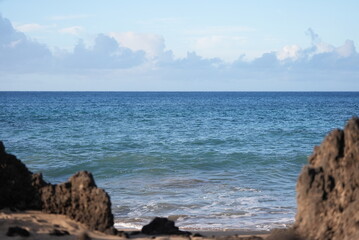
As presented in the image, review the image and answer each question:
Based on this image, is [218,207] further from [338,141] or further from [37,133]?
[37,133]

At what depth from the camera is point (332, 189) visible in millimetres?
8867

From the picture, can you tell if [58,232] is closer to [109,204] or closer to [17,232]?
[17,232]

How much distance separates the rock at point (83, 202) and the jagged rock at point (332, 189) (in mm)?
3151

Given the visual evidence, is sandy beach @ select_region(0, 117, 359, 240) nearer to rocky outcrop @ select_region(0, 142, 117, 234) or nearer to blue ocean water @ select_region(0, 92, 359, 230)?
rocky outcrop @ select_region(0, 142, 117, 234)

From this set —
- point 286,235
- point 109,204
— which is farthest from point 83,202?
point 286,235

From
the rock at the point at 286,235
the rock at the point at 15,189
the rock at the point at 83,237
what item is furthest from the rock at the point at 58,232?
the rock at the point at 286,235

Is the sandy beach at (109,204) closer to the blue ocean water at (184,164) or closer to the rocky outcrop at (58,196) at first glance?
the rocky outcrop at (58,196)

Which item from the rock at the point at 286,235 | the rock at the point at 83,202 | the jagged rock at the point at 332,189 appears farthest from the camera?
the rock at the point at 83,202

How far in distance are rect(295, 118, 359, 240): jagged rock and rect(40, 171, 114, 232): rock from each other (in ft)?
10.3

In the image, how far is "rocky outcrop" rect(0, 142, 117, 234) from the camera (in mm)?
9648

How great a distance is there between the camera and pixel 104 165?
23.4 meters

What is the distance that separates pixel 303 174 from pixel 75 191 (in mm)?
3806

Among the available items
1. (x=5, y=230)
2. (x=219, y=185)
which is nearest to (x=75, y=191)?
(x=5, y=230)

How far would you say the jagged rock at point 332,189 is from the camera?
8.73 m
